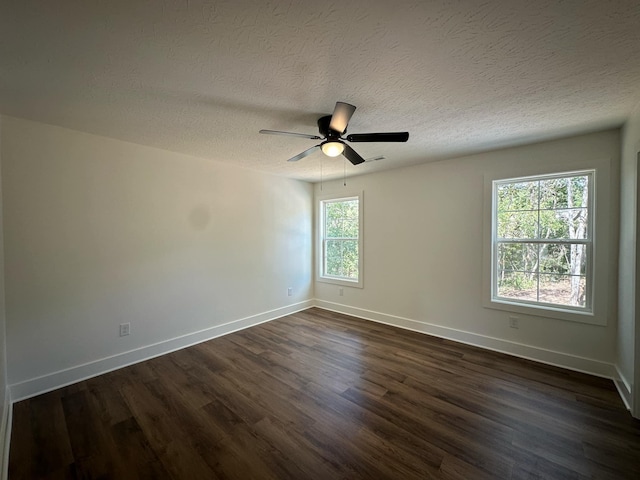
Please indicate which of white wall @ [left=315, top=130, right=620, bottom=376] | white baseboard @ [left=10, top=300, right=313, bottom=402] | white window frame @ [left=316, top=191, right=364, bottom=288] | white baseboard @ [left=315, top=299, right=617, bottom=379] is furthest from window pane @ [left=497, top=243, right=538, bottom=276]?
white baseboard @ [left=10, top=300, right=313, bottom=402]

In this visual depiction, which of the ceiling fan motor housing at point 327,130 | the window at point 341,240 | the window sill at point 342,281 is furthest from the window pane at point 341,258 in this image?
the ceiling fan motor housing at point 327,130

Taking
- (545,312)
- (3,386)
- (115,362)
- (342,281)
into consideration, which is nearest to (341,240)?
(342,281)

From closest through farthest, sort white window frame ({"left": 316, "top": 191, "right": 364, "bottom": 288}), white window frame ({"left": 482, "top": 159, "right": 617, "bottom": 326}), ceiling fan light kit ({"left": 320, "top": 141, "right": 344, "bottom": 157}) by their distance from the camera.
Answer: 1. ceiling fan light kit ({"left": 320, "top": 141, "right": 344, "bottom": 157})
2. white window frame ({"left": 482, "top": 159, "right": 617, "bottom": 326})
3. white window frame ({"left": 316, "top": 191, "right": 364, "bottom": 288})

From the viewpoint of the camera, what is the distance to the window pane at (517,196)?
9.66ft

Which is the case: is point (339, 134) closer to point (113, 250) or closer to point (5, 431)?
point (113, 250)

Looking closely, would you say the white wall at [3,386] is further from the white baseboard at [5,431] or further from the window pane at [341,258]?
the window pane at [341,258]

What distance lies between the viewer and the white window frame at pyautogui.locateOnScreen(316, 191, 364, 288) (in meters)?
4.31

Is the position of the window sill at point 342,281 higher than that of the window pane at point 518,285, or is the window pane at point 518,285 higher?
the window pane at point 518,285

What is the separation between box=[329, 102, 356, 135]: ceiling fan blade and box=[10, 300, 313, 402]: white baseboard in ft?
10.0

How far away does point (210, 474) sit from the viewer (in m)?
1.51

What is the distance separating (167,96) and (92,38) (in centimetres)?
56

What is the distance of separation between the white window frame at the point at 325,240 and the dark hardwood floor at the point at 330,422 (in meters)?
1.66

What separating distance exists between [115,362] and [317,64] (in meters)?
3.39

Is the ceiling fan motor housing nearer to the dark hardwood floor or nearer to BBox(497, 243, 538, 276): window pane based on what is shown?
the dark hardwood floor
